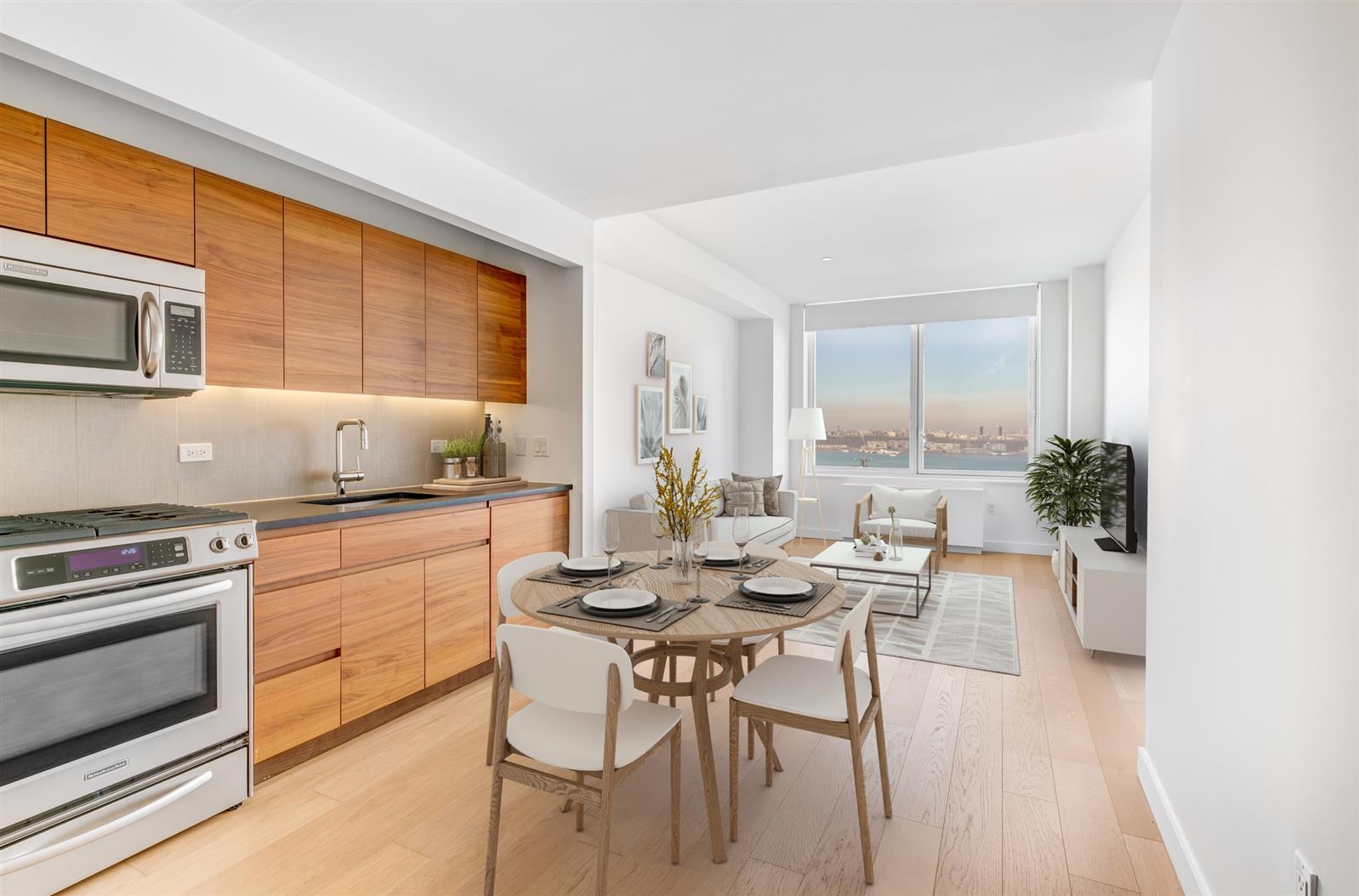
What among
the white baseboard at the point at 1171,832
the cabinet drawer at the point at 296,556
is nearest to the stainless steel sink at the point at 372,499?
the cabinet drawer at the point at 296,556

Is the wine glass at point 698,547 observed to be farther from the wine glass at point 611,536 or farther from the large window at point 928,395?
the large window at point 928,395

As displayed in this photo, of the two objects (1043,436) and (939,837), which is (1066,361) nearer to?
(1043,436)

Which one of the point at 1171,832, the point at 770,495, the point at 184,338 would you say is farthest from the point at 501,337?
the point at 1171,832

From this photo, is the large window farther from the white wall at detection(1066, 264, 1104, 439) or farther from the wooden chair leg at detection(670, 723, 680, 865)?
the wooden chair leg at detection(670, 723, 680, 865)

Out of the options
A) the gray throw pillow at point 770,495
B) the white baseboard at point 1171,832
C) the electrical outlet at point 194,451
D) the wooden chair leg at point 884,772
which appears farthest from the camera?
the gray throw pillow at point 770,495

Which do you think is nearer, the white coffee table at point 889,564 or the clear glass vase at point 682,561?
the clear glass vase at point 682,561

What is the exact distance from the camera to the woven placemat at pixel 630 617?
6.37 feet

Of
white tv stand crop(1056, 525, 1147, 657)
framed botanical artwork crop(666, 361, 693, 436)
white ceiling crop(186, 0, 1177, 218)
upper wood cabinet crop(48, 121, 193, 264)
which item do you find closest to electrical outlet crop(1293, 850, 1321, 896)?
white ceiling crop(186, 0, 1177, 218)

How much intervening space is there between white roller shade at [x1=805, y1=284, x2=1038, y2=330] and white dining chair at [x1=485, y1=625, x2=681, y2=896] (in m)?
6.52

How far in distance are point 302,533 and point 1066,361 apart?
6.79 meters

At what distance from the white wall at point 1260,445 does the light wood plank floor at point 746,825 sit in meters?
0.37

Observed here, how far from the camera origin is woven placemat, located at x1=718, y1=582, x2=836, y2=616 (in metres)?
2.06

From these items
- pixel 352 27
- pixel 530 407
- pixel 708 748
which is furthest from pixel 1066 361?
pixel 352 27

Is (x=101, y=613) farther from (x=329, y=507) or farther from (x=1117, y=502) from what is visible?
(x=1117, y=502)
